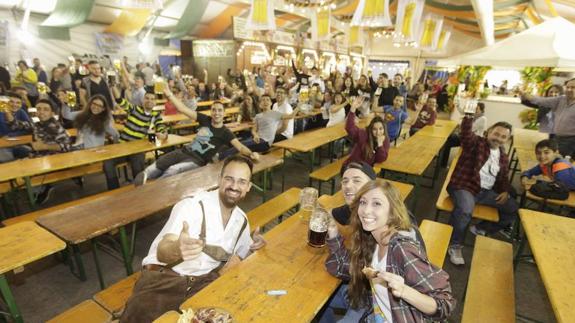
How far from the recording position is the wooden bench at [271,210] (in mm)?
2803

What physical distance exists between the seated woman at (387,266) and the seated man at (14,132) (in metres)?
5.03

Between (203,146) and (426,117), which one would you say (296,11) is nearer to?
(426,117)

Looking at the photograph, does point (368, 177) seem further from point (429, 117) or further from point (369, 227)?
point (429, 117)

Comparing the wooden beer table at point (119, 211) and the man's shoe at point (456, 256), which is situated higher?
the wooden beer table at point (119, 211)

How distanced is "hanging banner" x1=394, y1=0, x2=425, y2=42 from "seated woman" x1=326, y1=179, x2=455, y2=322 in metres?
7.82

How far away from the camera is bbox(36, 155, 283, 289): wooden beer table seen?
6.59 feet

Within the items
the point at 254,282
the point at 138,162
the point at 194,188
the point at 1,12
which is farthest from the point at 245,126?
the point at 1,12

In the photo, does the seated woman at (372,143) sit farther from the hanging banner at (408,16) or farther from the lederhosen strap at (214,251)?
the hanging banner at (408,16)

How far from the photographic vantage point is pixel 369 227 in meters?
1.49

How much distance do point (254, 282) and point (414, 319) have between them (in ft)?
2.44

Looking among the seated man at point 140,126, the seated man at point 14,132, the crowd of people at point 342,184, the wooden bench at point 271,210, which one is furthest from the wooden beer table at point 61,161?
the wooden bench at point 271,210

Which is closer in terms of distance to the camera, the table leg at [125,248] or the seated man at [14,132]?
the table leg at [125,248]

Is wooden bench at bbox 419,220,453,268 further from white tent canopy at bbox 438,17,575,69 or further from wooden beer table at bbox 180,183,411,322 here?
white tent canopy at bbox 438,17,575,69

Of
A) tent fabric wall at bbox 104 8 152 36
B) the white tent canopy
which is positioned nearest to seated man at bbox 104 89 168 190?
the white tent canopy
